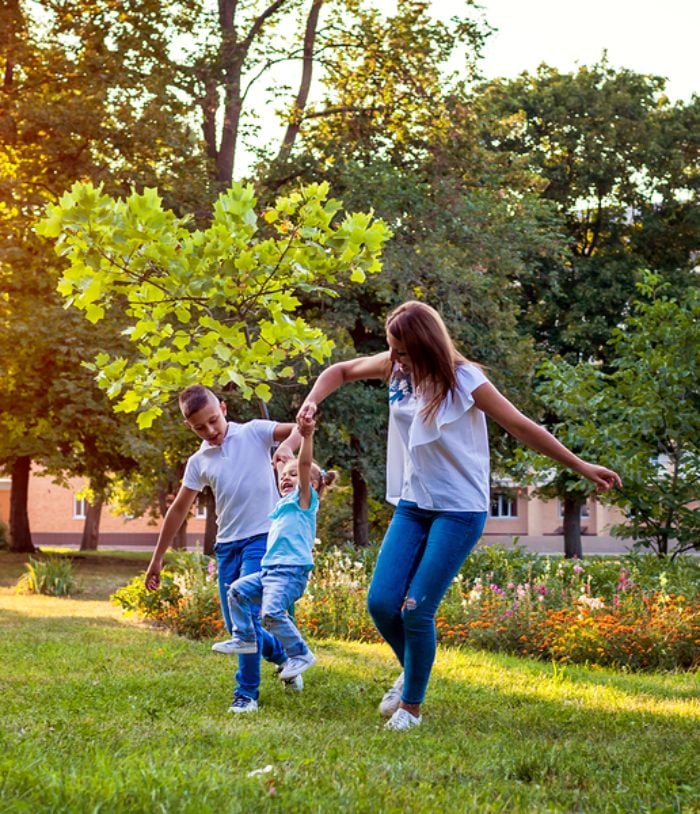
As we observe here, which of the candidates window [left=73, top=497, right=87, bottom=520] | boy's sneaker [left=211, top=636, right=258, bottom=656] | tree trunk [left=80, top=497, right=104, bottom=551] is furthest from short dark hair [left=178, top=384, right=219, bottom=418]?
window [left=73, top=497, right=87, bottom=520]

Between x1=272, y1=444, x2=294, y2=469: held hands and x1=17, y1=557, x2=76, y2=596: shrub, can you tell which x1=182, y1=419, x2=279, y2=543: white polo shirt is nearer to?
x1=272, y1=444, x2=294, y2=469: held hands

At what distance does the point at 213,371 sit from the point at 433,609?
2279 millimetres

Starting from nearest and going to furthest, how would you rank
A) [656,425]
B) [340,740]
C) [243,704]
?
[340,740] → [243,704] → [656,425]

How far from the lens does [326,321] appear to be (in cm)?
2538

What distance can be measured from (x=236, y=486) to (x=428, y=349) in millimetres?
1577

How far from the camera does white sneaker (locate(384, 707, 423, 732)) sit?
5.80 m

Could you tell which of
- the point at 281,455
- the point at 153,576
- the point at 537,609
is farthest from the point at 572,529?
the point at 153,576

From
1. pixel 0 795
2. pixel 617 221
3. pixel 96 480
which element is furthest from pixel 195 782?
pixel 617 221

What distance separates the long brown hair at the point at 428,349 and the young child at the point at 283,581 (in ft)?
2.84

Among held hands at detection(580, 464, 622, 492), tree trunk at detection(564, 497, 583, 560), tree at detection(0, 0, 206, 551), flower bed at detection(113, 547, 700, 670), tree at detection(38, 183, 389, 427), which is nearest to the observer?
held hands at detection(580, 464, 622, 492)

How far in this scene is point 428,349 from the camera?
5676 millimetres

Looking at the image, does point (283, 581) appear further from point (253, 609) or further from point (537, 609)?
point (537, 609)

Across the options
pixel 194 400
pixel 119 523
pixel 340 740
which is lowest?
pixel 119 523

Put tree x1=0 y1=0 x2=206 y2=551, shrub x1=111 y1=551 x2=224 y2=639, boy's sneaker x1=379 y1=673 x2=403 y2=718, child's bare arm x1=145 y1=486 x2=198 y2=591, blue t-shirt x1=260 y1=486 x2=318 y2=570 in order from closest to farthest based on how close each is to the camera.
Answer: boy's sneaker x1=379 y1=673 x2=403 y2=718
blue t-shirt x1=260 y1=486 x2=318 y2=570
child's bare arm x1=145 y1=486 x2=198 y2=591
shrub x1=111 y1=551 x2=224 y2=639
tree x1=0 y1=0 x2=206 y2=551
